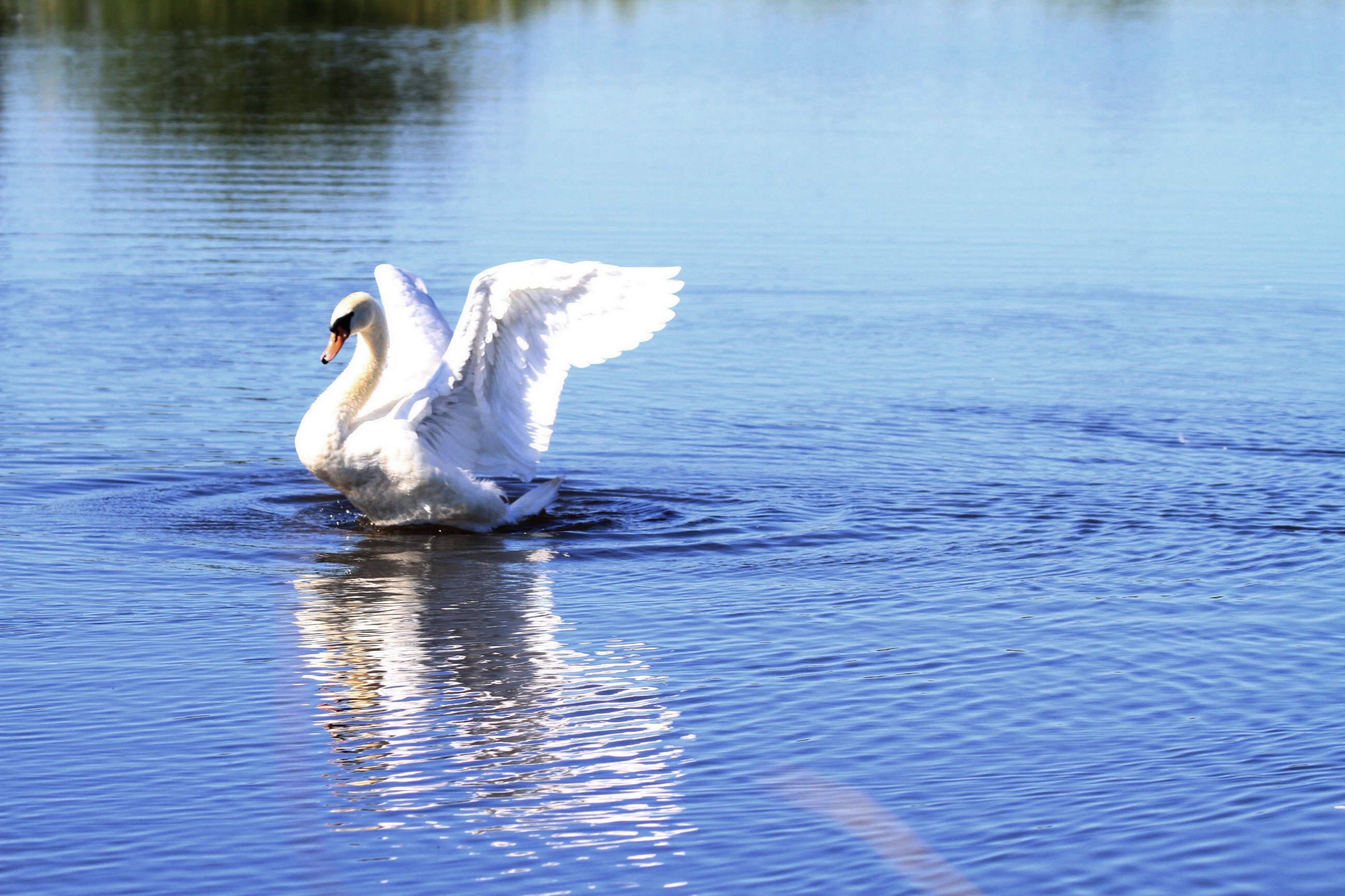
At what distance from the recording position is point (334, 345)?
10.1 meters

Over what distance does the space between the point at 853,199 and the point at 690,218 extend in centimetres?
264

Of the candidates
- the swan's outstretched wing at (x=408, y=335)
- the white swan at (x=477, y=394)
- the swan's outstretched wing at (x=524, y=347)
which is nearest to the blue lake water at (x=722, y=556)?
the white swan at (x=477, y=394)

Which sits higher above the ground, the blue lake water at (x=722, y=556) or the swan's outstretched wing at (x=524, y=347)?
the swan's outstretched wing at (x=524, y=347)

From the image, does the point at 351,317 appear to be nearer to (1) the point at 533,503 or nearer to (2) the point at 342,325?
(2) the point at 342,325

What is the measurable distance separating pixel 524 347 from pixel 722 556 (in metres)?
1.66

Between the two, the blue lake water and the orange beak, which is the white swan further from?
the blue lake water

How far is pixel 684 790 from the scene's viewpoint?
20.3 feet

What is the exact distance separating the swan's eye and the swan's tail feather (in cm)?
134

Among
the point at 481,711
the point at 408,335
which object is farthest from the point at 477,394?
the point at 481,711

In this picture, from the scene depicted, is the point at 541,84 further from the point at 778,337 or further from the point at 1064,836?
the point at 1064,836

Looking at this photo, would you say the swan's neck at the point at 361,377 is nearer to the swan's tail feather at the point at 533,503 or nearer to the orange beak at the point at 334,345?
the orange beak at the point at 334,345

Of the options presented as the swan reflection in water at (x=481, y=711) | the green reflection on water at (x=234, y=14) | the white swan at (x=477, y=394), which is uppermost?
the green reflection on water at (x=234, y=14)

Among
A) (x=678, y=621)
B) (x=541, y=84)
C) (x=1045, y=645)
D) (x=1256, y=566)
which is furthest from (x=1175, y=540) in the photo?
(x=541, y=84)

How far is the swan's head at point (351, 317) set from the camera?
10.1 m
